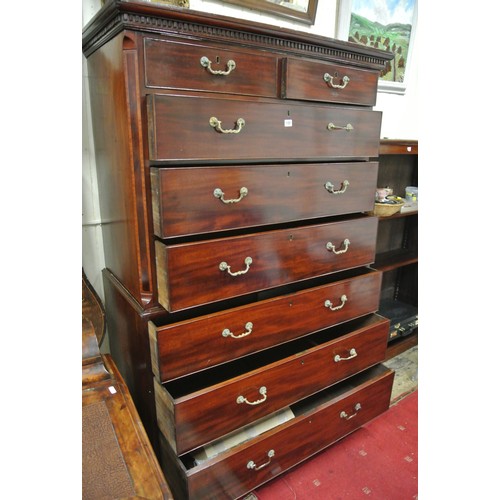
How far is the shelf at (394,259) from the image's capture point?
207 cm

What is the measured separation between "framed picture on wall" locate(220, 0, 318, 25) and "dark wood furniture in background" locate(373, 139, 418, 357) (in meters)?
0.85

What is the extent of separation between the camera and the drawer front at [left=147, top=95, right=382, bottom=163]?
0.91 meters

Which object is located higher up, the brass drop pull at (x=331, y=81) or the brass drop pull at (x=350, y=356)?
the brass drop pull at (x=331, y=81)

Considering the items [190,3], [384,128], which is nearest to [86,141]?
[190,3]

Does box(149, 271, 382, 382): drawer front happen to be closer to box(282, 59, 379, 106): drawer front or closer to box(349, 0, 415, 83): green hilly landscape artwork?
box(282, 59, 379, 106): drawer front

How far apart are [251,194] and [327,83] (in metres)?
0.45

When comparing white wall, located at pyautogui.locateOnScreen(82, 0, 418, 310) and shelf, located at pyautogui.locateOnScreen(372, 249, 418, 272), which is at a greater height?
white wall, located at pyautogui.locateOnScreen(82, 0, 418, 310)

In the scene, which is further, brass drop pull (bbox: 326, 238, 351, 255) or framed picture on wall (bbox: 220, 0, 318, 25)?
framed picture on wall (bbox: 220, 0, 318, 25)

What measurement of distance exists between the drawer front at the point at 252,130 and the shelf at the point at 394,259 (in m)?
0.91

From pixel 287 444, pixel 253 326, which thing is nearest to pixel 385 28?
pixel 253 326

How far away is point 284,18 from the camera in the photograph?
5.41 feet

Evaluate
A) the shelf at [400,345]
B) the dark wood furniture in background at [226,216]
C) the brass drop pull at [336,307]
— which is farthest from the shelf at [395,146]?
the shelf at [400,345]

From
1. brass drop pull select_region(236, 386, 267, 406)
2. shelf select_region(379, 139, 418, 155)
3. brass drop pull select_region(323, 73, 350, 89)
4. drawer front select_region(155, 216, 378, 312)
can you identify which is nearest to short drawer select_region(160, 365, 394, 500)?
brass drop pull select_region(236, 386, 267, 406)

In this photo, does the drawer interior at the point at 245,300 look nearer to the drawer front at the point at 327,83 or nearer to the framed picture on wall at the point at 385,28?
the drawer front at the point at 327,83
